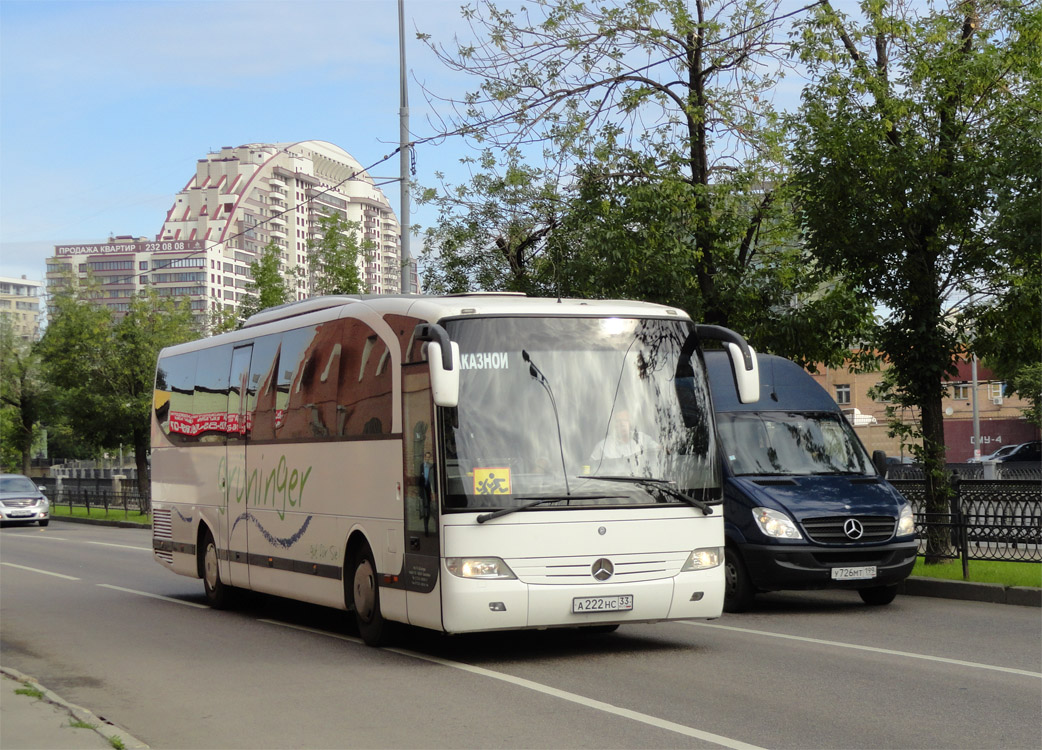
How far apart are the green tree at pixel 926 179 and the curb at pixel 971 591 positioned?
5.14 ft

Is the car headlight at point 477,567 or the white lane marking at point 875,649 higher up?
the car headlight at point 477,567

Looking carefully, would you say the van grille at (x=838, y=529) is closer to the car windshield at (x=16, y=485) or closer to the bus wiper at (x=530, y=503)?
the bus wiper at (x=530, y=503)

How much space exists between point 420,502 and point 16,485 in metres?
36.0

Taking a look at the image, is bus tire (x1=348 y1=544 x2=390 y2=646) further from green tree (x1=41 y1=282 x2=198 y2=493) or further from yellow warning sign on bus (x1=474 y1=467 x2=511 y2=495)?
green tree (x1=41 y1=282 x2=198 y2=493)

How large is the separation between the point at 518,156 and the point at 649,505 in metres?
12.1

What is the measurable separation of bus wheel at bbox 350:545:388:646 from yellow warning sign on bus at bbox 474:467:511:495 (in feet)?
5.56

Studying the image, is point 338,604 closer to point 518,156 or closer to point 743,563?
point 743,563

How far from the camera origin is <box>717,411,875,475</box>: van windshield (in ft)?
46.8

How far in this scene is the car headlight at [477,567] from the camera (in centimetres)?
993

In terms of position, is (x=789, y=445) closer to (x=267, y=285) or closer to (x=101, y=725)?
(x=101, y=725)

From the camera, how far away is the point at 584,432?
10.4m

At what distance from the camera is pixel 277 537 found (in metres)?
13.5

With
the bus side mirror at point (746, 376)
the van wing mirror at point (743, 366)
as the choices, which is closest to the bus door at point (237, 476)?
the van wing mirror at point (743, 366)

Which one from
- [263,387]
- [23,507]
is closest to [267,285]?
[23,507]
